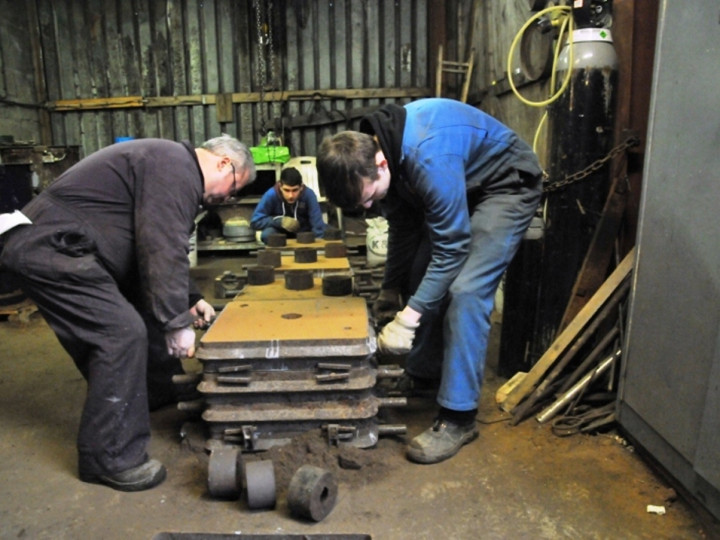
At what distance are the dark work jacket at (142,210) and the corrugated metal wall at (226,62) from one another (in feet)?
17.9

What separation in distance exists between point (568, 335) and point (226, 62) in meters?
6.36

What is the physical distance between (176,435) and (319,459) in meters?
0.73

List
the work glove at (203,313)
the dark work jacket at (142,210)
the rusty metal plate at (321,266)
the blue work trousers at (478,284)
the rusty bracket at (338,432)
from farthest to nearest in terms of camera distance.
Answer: the rusty metal plate at (321,266)
the work glove at (203,313)
the blue work trousers at (478,284)
the rusty bracket at (338,432)
the dark work jacket at (142,210)

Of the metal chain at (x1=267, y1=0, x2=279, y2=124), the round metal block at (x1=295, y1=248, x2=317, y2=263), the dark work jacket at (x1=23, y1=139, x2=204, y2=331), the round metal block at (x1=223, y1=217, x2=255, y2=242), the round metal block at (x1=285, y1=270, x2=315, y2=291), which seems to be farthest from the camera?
the metal chain at (x1=267, y1=0, x2=279, y2=124)

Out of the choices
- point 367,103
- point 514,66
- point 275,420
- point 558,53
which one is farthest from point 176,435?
point 367,103

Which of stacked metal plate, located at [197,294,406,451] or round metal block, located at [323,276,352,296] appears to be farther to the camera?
round metal block, located at [323,276,352,296]

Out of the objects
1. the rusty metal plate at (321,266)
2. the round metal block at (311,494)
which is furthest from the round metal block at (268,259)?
the round metal block at (311,494)

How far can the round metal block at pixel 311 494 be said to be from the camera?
5.76ft

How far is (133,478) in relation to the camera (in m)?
2.03

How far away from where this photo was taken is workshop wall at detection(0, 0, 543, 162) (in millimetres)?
7359

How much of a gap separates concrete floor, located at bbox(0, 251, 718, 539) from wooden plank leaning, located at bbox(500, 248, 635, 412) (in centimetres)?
16

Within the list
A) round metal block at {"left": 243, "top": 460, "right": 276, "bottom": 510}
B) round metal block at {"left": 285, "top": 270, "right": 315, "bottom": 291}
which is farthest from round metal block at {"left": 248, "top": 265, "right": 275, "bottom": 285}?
round metal block at {"left": 243, "top": 460, "right": 276, "bottom": 510}

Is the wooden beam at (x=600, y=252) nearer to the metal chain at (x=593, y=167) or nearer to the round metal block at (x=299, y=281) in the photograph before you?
the metal chain at (x=593, y=167)

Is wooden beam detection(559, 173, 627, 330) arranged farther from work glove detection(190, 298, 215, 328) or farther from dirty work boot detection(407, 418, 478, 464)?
work glove detection(190, 298, 215, 328)
